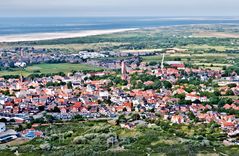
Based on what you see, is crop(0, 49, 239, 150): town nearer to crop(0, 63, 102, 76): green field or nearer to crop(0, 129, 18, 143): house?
crop(0, 129, 18, 143): house

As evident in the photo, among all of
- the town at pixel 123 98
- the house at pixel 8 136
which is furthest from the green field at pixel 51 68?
the house at pixel 8 136

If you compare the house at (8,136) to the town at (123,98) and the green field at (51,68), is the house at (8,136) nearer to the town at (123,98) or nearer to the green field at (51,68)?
the town at (123,98)

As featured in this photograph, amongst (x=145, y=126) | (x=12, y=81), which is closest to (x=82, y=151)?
(x=145, y=126)

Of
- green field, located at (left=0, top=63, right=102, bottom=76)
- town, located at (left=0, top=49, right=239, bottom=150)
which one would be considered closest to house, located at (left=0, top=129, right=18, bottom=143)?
town, located at (left=0, top=49, right=239, bottom=150)

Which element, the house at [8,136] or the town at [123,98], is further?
the town at [123,98]

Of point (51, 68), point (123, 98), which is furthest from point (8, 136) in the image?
point (51, 68)

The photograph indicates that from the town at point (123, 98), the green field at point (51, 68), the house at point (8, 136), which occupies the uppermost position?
the house at point (8, 136)

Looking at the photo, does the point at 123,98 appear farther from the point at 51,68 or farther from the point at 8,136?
the point at 51,68

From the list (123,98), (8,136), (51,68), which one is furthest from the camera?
(51,68)
